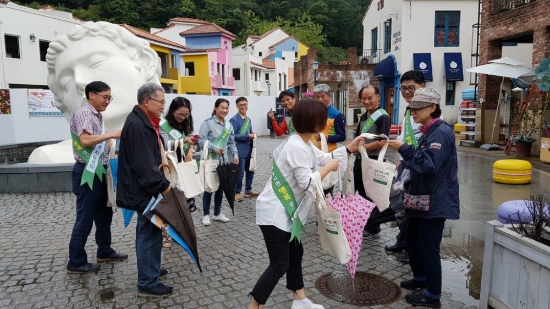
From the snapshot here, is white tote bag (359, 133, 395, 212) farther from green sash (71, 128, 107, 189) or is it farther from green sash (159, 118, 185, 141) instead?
green sash (71, 128, 107, 189)

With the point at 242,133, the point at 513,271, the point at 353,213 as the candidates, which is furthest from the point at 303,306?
the point at 242,133

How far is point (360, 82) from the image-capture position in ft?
85.7

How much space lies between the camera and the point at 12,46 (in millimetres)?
22438

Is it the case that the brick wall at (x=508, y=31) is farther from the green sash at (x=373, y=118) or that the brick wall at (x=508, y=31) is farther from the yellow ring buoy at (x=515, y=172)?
the green sash at (x=373, y=118)

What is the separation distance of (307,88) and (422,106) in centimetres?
2741

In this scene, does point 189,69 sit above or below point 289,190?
above

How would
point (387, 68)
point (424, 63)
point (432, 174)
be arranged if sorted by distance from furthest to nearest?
point (387, 68), point (424, 63), point (432, 174)

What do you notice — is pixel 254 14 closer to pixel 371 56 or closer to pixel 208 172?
pixel 371 56

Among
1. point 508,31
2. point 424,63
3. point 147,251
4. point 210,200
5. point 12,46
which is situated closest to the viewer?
point 147,251

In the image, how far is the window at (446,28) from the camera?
2020 centimetres

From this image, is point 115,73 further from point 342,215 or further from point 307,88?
point 307,88

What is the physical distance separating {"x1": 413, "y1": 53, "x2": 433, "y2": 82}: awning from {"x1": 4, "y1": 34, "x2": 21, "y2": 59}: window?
2189 cm

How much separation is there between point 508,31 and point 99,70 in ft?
→ 38.3

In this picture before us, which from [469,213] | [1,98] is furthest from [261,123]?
[469,213]
